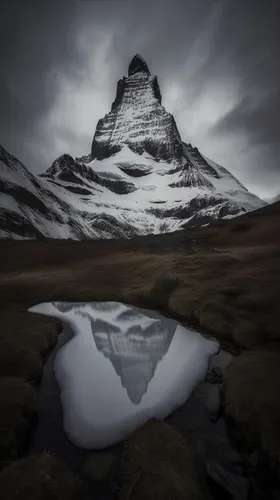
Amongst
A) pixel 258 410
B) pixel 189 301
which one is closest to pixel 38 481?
pixel 258 410

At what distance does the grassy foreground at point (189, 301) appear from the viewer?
848cm

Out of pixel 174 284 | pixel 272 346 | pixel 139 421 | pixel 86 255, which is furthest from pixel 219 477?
pixel 86 255

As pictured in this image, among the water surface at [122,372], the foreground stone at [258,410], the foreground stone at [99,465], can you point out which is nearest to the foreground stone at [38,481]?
the foreground stone at [99,465]

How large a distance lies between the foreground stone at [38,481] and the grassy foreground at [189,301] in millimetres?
825

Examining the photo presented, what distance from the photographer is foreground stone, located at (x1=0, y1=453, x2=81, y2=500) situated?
17.6 ft

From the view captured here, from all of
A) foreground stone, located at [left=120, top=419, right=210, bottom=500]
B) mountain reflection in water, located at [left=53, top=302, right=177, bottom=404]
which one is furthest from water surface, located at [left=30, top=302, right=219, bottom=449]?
foreground stone, located at [left=120, top=419, right=210, bottom=500]

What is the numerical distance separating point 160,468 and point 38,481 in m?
2.52

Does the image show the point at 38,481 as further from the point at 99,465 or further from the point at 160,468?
the point at 160,468

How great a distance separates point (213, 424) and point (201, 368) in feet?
11.1

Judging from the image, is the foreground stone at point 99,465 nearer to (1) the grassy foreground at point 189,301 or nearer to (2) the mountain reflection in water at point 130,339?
(1) the grassy foreground at point 189,301

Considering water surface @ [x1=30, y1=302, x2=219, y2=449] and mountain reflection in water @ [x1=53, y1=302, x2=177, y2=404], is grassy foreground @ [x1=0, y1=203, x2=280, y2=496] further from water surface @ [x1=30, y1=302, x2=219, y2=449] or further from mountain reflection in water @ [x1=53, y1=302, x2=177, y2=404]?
mountain reflection in water @ [x1=53, y1=302, x2=177, y2=404]

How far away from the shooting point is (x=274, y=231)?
4194cm

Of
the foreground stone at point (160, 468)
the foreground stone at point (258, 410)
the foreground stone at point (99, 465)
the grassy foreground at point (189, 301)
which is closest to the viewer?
the foreground stone at point (160, 468)

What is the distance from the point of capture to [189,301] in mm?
19578
